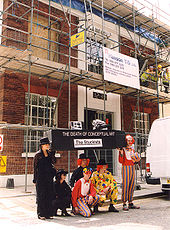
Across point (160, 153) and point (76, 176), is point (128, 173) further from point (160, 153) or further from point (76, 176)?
point (160, 153)

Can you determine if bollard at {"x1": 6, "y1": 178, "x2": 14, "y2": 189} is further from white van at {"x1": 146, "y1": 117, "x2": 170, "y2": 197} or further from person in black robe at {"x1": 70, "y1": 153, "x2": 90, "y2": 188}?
white van at {"x1": 146, "y1": 117, "x2": 170, "y2": 197}

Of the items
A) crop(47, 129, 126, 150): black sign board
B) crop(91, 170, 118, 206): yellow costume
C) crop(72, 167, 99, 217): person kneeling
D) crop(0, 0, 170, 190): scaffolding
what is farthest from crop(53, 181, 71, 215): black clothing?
crop(0, 0, 170, 190): scaffolding

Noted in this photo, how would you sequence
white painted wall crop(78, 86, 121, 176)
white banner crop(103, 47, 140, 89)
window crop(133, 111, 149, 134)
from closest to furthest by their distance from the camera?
white banner crop(103, 47, 140, 89) < white painted wall crop(78, 86, 121, 176) < window crop(133, 111, 149, 134)

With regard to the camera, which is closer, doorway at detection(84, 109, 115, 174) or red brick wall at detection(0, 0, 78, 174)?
red brick wall at detection(0, 0, 78, 174)

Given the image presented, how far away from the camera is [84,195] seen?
5.68m

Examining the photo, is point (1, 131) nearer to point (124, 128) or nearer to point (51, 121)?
point (51, 121)

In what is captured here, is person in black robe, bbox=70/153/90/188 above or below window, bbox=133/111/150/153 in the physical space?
below

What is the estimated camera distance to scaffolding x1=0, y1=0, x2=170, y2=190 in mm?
9344

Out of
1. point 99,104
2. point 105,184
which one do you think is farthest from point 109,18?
point 105,184

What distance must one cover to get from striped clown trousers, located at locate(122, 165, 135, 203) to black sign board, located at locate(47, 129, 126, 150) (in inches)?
25.8

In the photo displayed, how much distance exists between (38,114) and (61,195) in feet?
19.7

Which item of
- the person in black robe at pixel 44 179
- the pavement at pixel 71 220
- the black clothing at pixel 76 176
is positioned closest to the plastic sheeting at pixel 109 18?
the person in black robe at pixel 44 179

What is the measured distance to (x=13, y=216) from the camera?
558 centimetres

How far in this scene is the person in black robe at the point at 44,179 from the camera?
5.31 m
